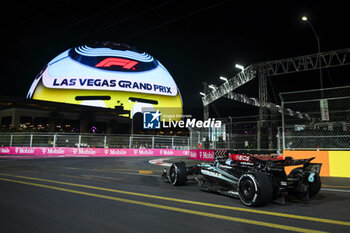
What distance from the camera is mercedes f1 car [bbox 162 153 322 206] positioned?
431 centimetres

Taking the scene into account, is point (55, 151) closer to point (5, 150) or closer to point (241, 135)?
point (5, 150)

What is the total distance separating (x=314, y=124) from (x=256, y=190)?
7471mm

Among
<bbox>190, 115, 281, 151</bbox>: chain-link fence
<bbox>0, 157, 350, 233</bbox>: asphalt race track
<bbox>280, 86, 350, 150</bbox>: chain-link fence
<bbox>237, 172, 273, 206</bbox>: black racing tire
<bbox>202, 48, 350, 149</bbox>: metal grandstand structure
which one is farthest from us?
<bbox>202, 48, 350, 149</bbox>: metal grandstand structure

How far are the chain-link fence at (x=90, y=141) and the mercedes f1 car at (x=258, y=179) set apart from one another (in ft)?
58.7

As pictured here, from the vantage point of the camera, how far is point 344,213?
4.00 m

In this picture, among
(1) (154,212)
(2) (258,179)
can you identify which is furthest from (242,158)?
(1) (154,212)

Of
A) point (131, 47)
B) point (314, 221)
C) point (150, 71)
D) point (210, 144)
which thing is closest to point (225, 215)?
point (314, 221)

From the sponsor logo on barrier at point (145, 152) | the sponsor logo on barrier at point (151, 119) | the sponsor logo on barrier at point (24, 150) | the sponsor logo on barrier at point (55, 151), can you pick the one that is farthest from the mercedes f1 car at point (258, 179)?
the sponsor logo on barrier at point (151, 119)

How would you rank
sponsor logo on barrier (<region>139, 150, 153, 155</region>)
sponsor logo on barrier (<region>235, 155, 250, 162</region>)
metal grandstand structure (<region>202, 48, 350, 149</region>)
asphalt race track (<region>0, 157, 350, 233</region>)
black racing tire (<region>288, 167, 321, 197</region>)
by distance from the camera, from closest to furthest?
asphalt race track (<region>0, 157, 350, 233</region>) < black racing tire (<region>288, 167, 321, 197</region>) < sponsor logo on barrier (<region>235, 155, 250, 162</region>) < metal grandstand structure (<region>202, 48, 350, 149</region>) < sponsor logo on barrier (<region>139, 150, 153, 155</region>)

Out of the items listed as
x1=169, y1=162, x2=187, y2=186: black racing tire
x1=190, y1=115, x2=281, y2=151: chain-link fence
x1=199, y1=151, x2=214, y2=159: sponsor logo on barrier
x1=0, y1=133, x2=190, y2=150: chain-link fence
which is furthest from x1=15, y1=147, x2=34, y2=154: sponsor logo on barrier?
x1=169, y1=162, x2=187, y2=186: black racing tire

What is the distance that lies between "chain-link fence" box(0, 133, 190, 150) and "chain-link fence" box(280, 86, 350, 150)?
1578 centimetres

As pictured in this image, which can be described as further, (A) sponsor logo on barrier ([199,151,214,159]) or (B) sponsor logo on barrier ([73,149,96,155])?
(B) sponsor logo on barrier ([73,149,96,155])

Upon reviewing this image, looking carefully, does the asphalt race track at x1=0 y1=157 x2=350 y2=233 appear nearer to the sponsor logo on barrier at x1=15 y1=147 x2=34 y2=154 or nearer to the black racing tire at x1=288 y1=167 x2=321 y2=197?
the black racing tire at x1=288 y1=167 x2=321 y2=197

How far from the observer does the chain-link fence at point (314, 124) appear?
30.5 feet
